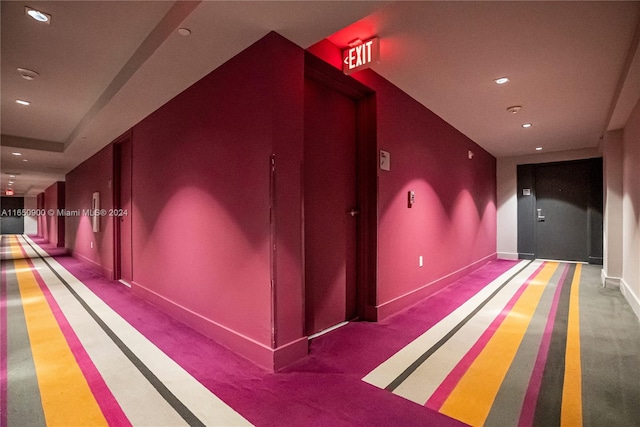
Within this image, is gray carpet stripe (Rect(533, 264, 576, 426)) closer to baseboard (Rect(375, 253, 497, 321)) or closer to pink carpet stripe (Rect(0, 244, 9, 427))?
baseboard (Rect(375, 253, 497, 321))

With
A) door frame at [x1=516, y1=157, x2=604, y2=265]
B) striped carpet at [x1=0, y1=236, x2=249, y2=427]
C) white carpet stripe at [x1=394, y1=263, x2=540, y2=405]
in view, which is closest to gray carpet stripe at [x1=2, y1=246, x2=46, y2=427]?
striped carpet at [x1=0, y1=236, x2=249, y2=427]

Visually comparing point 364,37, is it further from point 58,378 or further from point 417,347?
point 58,378

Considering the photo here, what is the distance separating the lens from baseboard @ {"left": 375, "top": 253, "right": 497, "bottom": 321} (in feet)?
10.5

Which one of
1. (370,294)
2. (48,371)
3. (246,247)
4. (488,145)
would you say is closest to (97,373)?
(48,371)

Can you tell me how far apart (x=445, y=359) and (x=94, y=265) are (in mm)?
6974

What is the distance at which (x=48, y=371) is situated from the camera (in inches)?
84.0

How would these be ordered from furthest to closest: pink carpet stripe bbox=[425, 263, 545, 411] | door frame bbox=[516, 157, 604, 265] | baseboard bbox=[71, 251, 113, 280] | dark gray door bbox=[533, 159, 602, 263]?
door frame bbox=[516, 157, 604, 265] → dark gray door bbox=[533, 159, 602, 263] → baseboard bbox=[71, 251, 113, 280] → pink carpet stripe bbox=[425, 263, 545, 411]

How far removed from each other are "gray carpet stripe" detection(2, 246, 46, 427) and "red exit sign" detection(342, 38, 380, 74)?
316 cm

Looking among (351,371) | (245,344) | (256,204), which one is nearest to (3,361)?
(245,344)

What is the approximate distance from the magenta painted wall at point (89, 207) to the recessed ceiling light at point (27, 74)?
2.06 m

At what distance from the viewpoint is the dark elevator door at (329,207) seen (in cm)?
275

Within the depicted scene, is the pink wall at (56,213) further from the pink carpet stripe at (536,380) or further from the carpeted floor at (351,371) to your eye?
the pink carpet stripe at (536,380)

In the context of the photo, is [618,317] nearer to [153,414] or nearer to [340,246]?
[340,246]

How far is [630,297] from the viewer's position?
11.8ft
